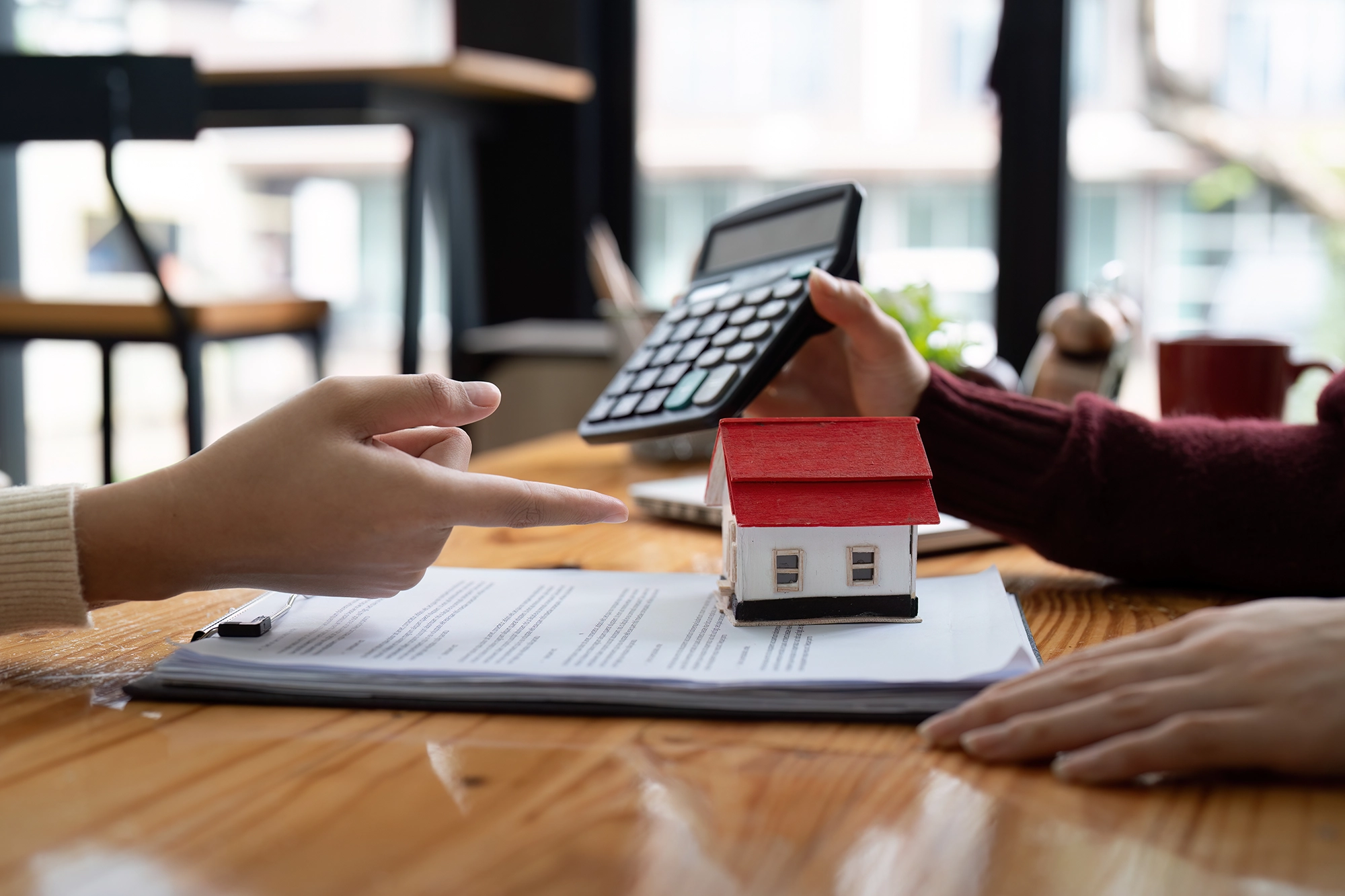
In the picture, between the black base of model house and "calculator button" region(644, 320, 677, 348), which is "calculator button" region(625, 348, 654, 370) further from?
the black base of model house

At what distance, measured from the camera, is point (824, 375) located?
77 cm

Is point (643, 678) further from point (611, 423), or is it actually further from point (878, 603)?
point (611, 423)

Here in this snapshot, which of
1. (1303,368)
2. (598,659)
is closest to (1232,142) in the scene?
(1303,368)

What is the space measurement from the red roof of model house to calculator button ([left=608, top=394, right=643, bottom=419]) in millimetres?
237

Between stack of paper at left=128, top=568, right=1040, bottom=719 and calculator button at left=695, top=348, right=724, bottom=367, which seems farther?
calculator button at left=695, top=348, right=724, bottom=367

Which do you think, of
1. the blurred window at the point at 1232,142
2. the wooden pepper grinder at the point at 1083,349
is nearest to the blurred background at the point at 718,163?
the blurred window at the point at 1232,142

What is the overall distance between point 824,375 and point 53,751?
1.67ft

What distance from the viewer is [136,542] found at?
47cm

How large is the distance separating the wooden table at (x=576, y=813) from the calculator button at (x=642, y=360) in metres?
0.42

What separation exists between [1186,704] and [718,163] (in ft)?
5.74

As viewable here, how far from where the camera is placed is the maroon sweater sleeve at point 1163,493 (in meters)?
0.62

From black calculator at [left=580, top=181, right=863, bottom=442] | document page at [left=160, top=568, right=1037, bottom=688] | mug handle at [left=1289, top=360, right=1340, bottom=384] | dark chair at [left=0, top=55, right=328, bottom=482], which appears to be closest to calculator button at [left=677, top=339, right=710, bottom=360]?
black calculator at [left=580, top=181, right=863, bottom=442]

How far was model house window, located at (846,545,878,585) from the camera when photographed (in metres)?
0.51

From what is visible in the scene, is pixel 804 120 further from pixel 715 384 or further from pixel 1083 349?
pixel 715 384
